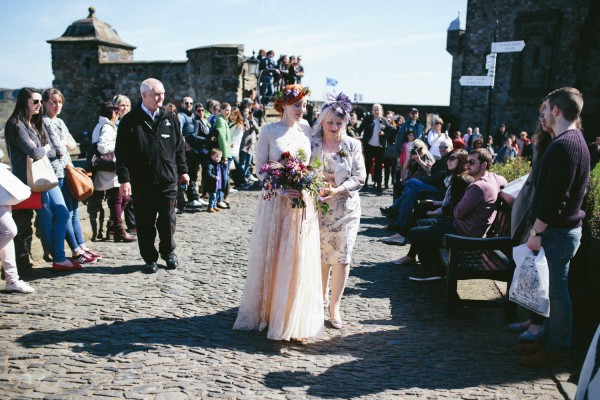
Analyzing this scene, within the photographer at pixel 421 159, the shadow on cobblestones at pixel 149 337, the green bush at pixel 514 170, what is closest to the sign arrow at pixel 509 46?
the photographer at pixel 421 159

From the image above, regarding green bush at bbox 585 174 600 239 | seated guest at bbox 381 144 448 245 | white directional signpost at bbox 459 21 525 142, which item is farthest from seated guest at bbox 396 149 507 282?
white directional signpost at bbox 459 21 525 142

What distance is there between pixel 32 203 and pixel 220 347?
2962 mm

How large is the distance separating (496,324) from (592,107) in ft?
69.2

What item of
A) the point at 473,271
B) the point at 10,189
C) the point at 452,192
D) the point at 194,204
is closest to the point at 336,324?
the point at 473,271

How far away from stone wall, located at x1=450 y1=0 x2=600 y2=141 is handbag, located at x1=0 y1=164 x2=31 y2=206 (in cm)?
2228

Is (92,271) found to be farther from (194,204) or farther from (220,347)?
(194,204)

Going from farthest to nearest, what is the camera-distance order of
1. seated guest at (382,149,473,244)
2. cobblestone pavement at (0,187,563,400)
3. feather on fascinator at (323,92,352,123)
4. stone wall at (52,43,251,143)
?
stone wall at (52,43,251,143)
seated guest at (382,149,473,244)
feather on fascinator at (323,92,352,123)
cobblestone pavement at (0,187,563,400)

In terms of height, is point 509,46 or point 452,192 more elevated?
point 509,46

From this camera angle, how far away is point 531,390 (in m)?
3.76

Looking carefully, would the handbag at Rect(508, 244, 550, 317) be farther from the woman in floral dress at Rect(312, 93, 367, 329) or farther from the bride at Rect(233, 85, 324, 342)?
the bride at Rect(233, 85, 324, 342)

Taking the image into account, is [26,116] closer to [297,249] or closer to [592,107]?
[297,249]

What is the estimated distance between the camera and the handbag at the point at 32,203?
569 centimetres

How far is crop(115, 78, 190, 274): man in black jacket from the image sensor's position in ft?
19.7

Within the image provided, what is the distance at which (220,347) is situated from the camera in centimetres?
431
